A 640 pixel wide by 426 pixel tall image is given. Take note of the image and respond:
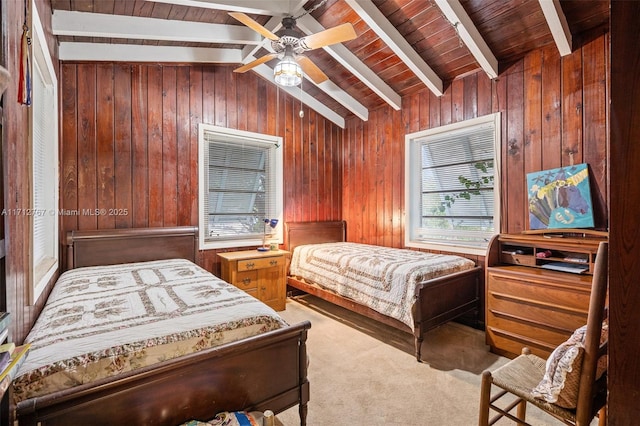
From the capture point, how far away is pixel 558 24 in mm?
2510

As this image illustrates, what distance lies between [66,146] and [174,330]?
2611 millimetres

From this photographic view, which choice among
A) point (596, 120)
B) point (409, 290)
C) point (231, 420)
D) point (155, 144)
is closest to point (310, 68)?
point (155, 144)

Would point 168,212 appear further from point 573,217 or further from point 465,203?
point 573,217

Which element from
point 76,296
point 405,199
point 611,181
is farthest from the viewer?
point 405,199

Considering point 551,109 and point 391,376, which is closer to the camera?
point 391,376

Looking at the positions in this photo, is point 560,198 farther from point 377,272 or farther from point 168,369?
point 168,369

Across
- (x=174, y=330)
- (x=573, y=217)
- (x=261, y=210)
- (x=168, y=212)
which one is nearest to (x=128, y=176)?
(x=168, y=212)

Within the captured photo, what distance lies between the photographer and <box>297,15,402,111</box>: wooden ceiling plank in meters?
3.25

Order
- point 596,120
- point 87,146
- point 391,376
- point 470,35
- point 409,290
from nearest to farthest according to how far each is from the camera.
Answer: point 391,376
point 596,120
point 409,290
point 470,35
point 87,146

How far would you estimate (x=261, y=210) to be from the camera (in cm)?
433

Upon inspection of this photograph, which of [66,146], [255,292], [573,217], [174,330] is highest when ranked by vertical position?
[66,146]

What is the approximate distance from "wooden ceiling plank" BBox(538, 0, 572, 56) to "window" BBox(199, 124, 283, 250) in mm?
3083

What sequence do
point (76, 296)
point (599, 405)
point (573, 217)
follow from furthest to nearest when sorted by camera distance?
point (573, 217), point (76, 296), point (599, 405)

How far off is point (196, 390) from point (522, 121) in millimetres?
3474
